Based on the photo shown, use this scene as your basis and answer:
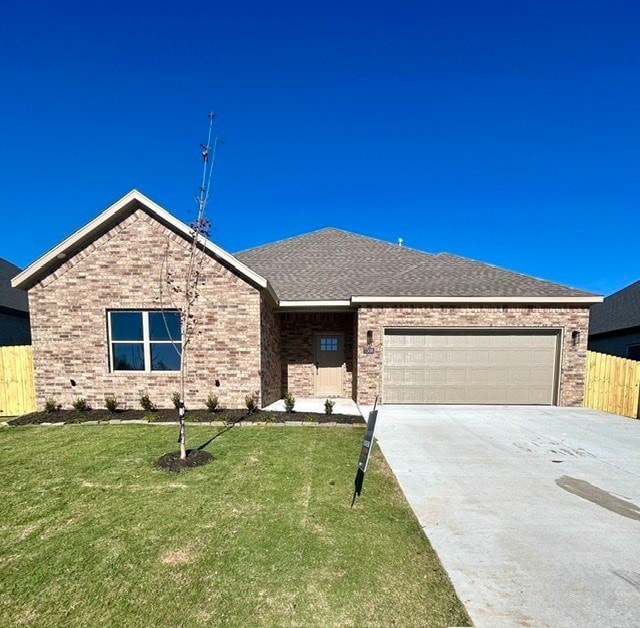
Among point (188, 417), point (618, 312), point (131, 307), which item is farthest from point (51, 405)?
point (618, 312)

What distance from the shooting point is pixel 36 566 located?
2883mm

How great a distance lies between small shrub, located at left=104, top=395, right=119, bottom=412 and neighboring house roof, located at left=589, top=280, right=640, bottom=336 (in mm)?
19922

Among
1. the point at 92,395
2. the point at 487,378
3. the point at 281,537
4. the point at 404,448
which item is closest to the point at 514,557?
the point at 281,537

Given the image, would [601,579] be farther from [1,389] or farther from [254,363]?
[1,389]

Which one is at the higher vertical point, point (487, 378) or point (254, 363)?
point (254, 363)

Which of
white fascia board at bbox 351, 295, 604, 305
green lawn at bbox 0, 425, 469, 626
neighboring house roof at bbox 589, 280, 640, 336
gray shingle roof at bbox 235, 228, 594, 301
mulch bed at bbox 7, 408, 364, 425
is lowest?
mulch bed at bbox 7, 408, 364, 425

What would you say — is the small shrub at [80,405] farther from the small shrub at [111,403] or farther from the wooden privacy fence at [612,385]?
the wooden privacy fence at [612,385]

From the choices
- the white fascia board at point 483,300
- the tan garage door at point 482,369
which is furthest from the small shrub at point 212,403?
the tan garage door at point 482,369

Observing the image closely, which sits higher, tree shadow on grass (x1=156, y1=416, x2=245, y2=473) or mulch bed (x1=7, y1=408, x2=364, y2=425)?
tree shadow on grass (x1=156, y1=416, x2=245, y2=473)

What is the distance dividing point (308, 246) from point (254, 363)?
7367 mm

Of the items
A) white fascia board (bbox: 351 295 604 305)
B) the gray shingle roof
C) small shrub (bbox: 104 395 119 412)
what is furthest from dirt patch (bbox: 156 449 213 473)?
white fascia board (bbox: 351 295 604 305)

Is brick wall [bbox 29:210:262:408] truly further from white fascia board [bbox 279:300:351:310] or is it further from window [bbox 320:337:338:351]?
window [bbox 320:337:338:351]

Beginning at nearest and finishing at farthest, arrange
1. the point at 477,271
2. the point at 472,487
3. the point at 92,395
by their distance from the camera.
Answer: the point at 472,487
the point at 92,395
the point at 477,271

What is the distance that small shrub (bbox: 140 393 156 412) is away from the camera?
8.51 metres
